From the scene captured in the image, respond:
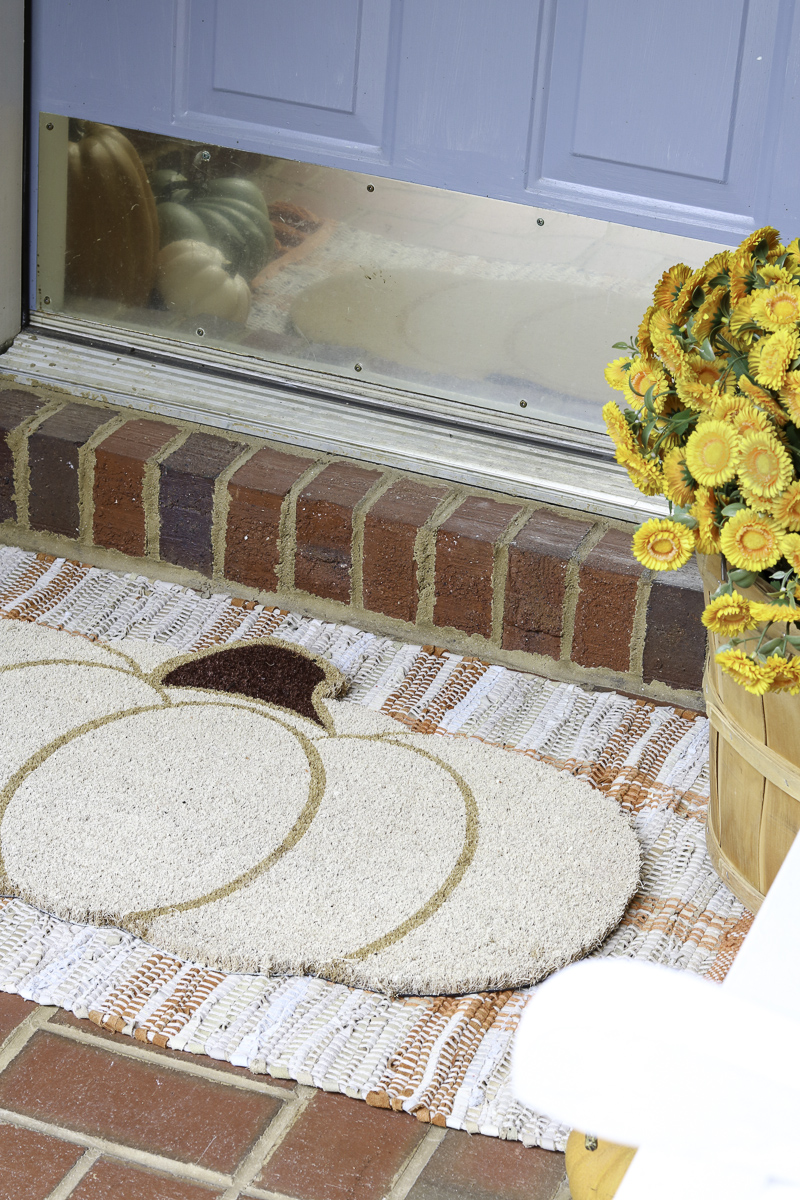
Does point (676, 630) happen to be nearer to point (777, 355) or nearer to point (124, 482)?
point (777, 355)

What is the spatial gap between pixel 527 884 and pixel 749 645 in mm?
454

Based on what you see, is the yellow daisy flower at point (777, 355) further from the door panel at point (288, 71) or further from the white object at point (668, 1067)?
the door panel at point (288, 71)

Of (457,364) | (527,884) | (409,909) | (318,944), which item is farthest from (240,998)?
(457,364)

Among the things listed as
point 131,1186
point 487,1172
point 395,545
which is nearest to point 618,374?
point 395,545

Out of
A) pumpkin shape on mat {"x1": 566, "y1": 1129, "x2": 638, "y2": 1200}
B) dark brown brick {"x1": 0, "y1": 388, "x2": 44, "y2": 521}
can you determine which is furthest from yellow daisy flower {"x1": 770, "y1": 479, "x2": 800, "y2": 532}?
dark brown brick {"x1": 0, "y1": 388, "x2": 44, "y2": 521}

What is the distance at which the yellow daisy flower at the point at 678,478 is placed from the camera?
136 cm

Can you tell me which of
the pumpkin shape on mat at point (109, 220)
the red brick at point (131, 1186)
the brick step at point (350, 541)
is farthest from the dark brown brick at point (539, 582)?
the red brick at point (131, 1186)

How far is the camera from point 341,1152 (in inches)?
52.1

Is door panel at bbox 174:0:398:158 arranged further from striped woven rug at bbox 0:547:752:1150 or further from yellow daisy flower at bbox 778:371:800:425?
yellow daisy flower at bbox 778:371:800:425

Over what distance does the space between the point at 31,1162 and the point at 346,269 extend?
1566 millimetres

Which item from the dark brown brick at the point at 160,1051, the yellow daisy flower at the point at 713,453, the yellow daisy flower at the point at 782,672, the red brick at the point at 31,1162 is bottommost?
the red brick at the point at 31,1162

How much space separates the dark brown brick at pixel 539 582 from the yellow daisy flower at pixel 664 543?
76 cm

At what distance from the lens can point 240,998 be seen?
4.92ft

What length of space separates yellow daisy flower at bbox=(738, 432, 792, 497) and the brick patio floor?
725mm
